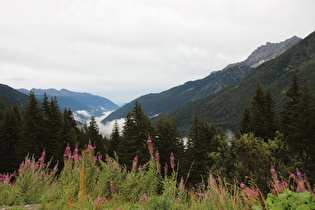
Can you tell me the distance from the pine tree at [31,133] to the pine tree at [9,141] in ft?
6.35

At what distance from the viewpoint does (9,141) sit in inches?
1139

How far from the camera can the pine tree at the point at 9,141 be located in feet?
90.5

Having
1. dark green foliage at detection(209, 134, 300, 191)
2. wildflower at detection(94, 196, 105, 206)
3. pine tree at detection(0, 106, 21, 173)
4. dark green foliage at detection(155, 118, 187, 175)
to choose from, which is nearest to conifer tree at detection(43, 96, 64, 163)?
pine tree at detection(0, 106, 21, 173)

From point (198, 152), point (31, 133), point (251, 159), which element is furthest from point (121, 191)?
point (31, 133)

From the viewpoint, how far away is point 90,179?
5379mm

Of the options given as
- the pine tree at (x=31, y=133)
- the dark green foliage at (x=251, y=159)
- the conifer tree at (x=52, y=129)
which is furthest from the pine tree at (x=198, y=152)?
the pine tree at (x=31, y=133)

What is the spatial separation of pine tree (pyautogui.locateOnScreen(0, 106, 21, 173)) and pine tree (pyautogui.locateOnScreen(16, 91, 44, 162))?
194 centimetres

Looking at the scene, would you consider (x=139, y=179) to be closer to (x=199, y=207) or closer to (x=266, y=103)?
(x=199, y=207)

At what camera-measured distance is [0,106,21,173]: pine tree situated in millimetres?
27578

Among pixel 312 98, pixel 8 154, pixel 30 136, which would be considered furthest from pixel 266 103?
pixel 8 154

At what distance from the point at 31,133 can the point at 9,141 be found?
513cm

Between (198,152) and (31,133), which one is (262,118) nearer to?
(198,152)

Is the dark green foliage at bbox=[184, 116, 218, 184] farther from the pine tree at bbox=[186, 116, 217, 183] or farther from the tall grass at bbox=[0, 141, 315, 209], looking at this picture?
the tall grass at bbox=[0, 141, 315, 209]

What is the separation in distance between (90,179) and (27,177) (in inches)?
58.3
